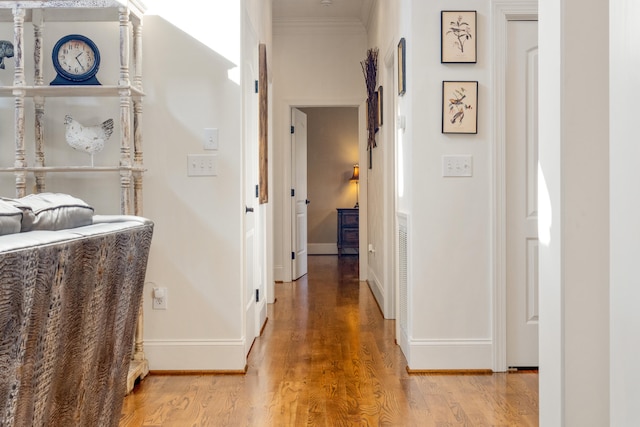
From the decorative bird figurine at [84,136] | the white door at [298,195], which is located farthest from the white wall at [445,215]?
the white door at [298,195]

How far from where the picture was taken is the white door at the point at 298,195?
6.66 metres

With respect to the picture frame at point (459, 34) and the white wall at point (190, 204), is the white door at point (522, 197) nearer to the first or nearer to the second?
the picture frame at point (459, 34)

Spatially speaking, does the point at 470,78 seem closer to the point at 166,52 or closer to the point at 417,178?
the point at 417,178

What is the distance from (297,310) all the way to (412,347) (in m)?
1.90

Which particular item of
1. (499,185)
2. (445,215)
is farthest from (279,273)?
(499,185)

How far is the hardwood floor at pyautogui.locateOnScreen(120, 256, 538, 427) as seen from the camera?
2459mm

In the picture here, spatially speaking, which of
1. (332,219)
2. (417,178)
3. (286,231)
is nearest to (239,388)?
(417,178)

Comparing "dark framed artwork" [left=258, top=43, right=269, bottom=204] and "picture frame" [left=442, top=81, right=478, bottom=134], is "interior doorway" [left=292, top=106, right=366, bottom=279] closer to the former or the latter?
"dark framed artwork" [left=258, top=43, right=269, bottom=204]

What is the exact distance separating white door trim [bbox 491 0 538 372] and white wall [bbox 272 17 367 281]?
337 centimetres

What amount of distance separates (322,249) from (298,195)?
3.12 metres

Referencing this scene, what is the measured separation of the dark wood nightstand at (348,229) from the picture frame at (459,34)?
6023mm

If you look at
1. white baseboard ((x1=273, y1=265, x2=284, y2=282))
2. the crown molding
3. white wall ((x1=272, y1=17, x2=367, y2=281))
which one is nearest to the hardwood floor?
white baseboard ((x1=273, y1=265, x2=284, y2=282))

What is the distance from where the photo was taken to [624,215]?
3.38 feet

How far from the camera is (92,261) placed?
4.17ft
